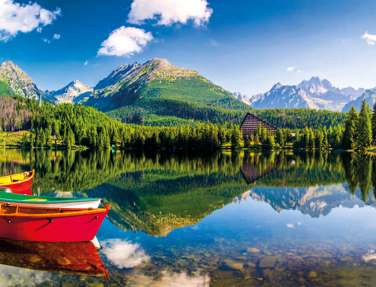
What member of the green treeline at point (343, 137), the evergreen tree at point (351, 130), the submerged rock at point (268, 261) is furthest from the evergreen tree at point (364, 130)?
the submerged rock at point (268, 261)

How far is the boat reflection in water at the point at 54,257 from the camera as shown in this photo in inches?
897

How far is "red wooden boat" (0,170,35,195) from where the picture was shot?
163 feet

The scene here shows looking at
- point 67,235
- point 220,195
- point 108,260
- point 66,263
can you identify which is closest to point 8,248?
point 67,235

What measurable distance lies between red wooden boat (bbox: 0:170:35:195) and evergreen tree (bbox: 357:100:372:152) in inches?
4958

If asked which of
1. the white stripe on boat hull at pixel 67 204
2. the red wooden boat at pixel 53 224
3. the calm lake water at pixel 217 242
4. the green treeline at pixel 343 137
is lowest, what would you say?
the calm lake water at pixel 217 242

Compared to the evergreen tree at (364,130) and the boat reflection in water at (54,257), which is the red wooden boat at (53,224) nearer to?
the boat reflection in water at (54,257)

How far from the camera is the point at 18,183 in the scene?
5038cm

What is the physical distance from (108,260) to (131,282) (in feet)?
16.0

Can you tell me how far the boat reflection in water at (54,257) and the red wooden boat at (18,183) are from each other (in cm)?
2342

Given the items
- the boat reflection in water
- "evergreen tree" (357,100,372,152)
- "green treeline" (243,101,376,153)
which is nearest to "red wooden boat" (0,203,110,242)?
the boat reflection in water

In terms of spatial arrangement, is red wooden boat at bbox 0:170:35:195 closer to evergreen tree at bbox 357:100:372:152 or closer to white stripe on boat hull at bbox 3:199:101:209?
white stripe on boat hull at bbox 3:199:101:209

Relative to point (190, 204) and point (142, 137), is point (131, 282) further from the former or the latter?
point (142, 137)

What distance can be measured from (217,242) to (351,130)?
136 meters

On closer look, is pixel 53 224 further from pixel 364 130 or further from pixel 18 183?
pixel 364 130
